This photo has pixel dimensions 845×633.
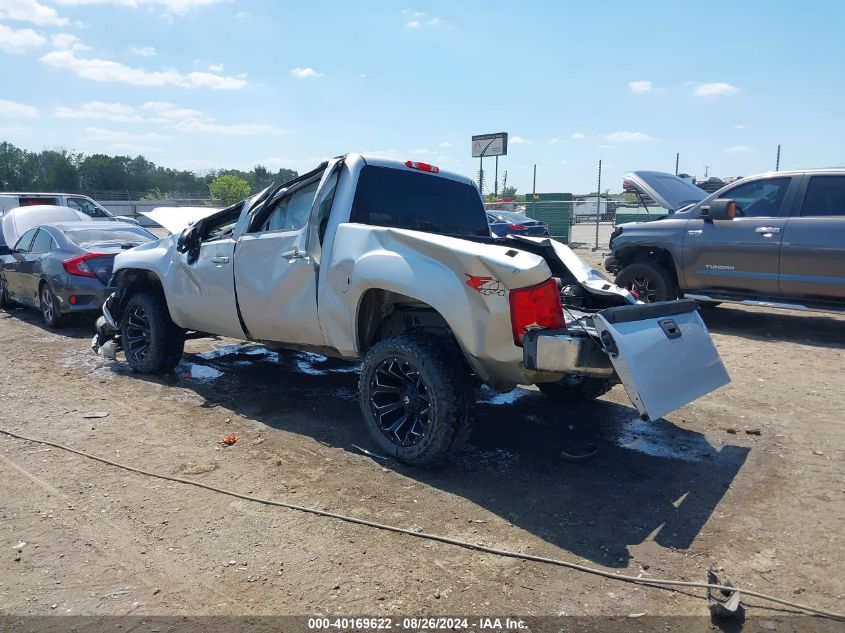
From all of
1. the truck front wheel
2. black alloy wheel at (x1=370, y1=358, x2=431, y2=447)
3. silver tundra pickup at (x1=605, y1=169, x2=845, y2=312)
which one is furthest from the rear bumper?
the truck front wheel

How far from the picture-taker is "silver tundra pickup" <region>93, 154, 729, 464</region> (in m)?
3.65

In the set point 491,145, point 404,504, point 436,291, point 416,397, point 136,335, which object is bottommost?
point 404,504

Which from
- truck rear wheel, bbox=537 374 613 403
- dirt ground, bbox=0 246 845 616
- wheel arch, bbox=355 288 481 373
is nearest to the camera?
dirt ground, bbox=0 246 845 616

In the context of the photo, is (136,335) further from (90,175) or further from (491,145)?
(90,175)

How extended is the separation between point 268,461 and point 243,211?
2247 millimetres

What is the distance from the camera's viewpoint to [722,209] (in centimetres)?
795

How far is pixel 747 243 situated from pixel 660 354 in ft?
16.7

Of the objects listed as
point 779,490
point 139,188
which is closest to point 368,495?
point 779,490

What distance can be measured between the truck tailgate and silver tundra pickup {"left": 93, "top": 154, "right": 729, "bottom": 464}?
0.01 m

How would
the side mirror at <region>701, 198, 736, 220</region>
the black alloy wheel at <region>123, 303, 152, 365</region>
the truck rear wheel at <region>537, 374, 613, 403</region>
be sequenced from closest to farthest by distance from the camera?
the truck rear wheel at <region>537, 374, 613, 403</region> < the black alloy wheel at <region>123, 303, 152, 365</region> < the side mirror at <region>701, 198, 736, 220</region>

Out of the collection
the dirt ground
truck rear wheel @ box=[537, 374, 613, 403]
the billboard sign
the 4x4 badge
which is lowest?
the dirt ground

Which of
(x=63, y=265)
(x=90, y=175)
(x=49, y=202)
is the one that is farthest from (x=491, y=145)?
(x=90, y=175)

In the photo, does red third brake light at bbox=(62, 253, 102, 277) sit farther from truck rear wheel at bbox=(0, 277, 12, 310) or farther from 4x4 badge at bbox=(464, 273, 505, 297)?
4x4 badge at bbox=(464, 273, 505, 297)

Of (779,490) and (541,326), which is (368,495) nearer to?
(541,326)
